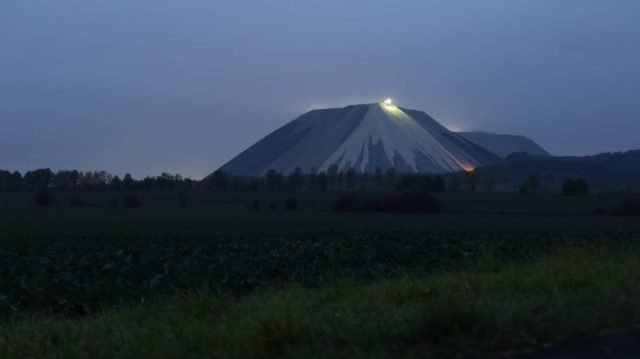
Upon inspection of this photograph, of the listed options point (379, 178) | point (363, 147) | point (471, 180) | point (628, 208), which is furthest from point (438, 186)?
point (363, 147)

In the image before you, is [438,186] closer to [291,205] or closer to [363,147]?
[291,205]

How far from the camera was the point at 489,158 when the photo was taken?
197875mm

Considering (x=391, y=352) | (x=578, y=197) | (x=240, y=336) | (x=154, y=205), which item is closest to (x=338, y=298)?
(x=240, y=336)

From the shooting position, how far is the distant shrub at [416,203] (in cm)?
10775

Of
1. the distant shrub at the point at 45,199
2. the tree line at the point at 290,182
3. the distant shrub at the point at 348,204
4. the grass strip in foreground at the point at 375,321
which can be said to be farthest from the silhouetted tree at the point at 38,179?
the grass strip in foreground at the point at 375,321

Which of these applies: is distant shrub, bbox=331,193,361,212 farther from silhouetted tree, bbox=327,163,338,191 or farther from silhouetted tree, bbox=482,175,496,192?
silhouetted tree, bbox=482,175,496,192

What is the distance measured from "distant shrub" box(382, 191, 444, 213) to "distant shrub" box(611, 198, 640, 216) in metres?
18.3

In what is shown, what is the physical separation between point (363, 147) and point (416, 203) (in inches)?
2804

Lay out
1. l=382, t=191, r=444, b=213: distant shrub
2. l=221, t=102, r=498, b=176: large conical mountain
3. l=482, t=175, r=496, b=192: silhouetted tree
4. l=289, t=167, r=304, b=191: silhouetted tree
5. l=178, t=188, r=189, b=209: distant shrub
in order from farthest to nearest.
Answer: l=221, t=102, r=498, b=176: large conical mountain → l=482, t=175, r=496, b=192: silhouetted tree → l=289, t=167, r=304, b=191: silhouetted tree → l=178, t=188, r=189, b=209: distant shrub → l=382, t=191, r=444, b=213: distant shrub

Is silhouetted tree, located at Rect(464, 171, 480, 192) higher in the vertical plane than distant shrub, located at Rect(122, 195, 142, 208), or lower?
higher

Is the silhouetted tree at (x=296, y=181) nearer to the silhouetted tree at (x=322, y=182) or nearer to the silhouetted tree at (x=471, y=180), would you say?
the silhouetted tree at (x=322, y=182)

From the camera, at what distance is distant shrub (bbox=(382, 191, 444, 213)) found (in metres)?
108

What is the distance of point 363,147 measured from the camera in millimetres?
178750

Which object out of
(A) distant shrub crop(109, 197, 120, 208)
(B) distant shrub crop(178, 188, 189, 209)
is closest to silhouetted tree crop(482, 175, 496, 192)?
(B) distant shrub crop(178, 188, 189, 209)
